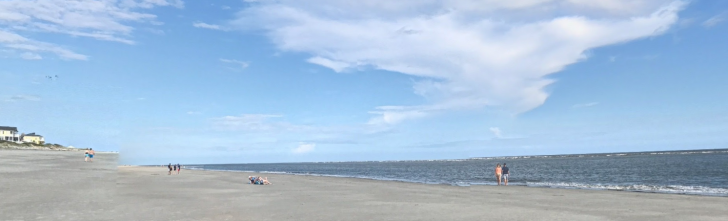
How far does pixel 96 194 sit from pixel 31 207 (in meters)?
5.71

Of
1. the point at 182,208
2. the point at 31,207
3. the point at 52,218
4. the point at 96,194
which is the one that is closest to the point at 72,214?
the point at 52,218

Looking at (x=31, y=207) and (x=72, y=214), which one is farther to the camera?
(x=31, y=207)

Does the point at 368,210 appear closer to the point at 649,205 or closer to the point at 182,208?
the point at 182,208

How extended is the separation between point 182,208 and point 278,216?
4491 millimetres

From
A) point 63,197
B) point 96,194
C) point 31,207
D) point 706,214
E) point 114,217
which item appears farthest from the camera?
point 96,194

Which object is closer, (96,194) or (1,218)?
(1,218)

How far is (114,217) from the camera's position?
47.6 ft

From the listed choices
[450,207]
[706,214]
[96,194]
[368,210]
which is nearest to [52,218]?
[96,194]

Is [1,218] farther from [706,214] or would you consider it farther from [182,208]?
[706,214]

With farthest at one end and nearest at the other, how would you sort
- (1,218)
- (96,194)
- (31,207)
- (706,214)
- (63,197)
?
(96,194) < (63,197) < (706,214) < (31,207) < (1,218)

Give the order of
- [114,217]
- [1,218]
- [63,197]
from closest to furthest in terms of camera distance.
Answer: [1,218], [114,217], [63,197]

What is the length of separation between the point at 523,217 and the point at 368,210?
19.5ft

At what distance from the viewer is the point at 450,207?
19.2 m

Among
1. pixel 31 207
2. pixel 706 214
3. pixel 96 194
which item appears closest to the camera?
pixel 31 207
